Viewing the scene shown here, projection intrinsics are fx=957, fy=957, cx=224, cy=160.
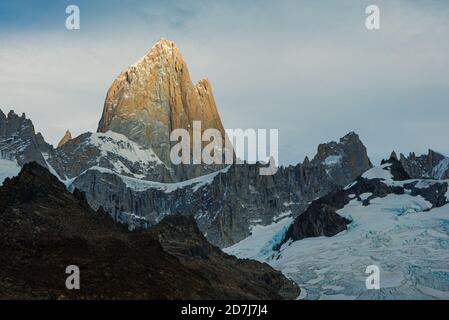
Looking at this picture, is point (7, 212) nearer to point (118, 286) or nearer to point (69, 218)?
point (69, 218)

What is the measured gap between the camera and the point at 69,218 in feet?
619

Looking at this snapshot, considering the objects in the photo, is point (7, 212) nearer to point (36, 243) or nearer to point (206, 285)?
point (36, 243)

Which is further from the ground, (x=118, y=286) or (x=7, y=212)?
(x=7, y=212)

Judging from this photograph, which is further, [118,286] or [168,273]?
[168,273]

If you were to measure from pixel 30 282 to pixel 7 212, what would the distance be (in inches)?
1293

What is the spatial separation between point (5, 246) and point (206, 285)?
39.9 metres
